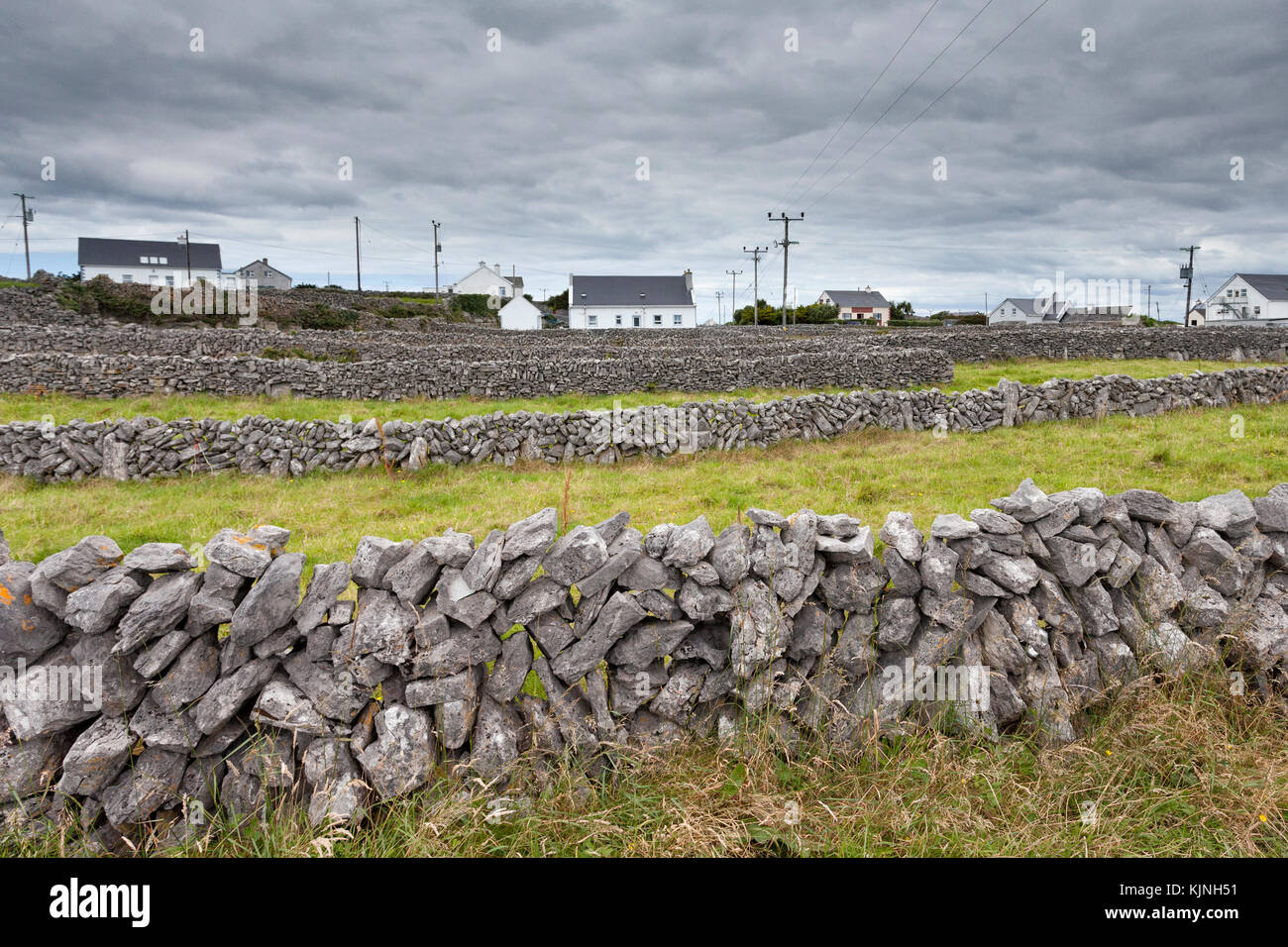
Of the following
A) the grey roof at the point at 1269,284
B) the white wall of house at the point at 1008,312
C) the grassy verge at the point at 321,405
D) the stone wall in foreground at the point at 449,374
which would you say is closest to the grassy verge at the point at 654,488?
the grassy verge at the point at 321,405

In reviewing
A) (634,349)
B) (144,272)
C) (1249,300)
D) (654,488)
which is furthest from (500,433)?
(1249,300)

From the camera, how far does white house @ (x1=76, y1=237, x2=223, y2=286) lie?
84688mm

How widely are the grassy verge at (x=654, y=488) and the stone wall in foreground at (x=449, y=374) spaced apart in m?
9.56

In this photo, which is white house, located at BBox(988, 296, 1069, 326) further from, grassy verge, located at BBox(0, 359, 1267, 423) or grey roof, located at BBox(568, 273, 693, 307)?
grassy verge, located at BBox(0, 359, 1267, 423)

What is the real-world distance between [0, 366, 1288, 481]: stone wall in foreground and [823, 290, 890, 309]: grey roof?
4126 inches

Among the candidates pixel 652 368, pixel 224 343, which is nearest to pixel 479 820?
pixel 652 368

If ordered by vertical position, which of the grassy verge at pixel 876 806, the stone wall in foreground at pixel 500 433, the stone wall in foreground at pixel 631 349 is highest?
the stone wall in foreground at pixel 631 349

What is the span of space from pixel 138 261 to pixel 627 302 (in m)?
62.2

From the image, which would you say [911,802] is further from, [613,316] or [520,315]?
[613,316]

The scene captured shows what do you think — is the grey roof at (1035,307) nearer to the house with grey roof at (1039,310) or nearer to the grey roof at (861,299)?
the house with grey roof at (1039,310)

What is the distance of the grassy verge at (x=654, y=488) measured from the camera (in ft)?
33.0

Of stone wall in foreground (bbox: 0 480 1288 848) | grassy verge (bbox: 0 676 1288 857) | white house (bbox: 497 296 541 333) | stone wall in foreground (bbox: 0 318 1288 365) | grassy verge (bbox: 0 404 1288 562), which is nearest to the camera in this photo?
grassy verge (bbox: 0 676 1288 857)

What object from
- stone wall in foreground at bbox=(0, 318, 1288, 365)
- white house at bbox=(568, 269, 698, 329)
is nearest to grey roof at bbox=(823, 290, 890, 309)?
white house at bbox=(568, 269, 698, 329)

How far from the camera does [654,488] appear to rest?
12.1 metres
